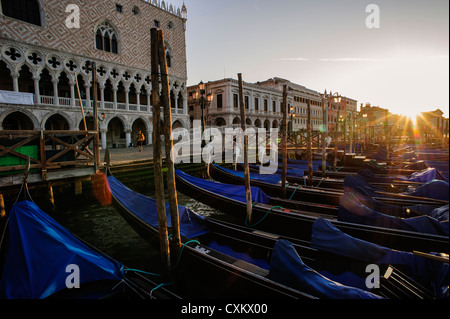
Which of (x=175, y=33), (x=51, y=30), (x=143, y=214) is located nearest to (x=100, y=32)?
(x=51, y=30)

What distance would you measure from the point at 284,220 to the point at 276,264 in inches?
85.8

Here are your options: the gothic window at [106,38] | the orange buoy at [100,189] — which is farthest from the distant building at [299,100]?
the orange buoy at [100,189]

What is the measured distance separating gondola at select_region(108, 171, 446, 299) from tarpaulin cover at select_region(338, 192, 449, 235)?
1.02 metres

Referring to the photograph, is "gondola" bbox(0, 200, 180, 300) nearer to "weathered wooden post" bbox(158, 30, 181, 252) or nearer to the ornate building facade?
"weathered wooden post" bbox(158, 30, 181, 252)

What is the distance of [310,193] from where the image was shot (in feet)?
20.9

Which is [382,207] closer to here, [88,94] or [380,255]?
[380,255]

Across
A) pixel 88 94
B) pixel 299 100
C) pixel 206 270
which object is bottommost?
pixel 206 270

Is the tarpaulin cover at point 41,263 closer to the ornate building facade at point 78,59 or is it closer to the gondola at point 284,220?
the gondola at point 284,220

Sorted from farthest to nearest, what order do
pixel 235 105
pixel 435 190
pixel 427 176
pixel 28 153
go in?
1. pixel 235 105
2. pixel 427 176
3. pixel 28 153
4. pixel 435 190

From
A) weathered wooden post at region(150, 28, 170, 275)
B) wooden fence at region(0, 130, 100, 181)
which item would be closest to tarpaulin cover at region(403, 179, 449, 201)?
weathered wooden post at region(150, 28, 170, 275)

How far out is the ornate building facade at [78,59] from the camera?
1299 cm

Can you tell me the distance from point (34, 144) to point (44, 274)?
5.13 m

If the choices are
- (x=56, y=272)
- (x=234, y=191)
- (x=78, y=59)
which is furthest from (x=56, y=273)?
(x=78, y=59)

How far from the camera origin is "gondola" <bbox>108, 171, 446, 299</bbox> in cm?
218
